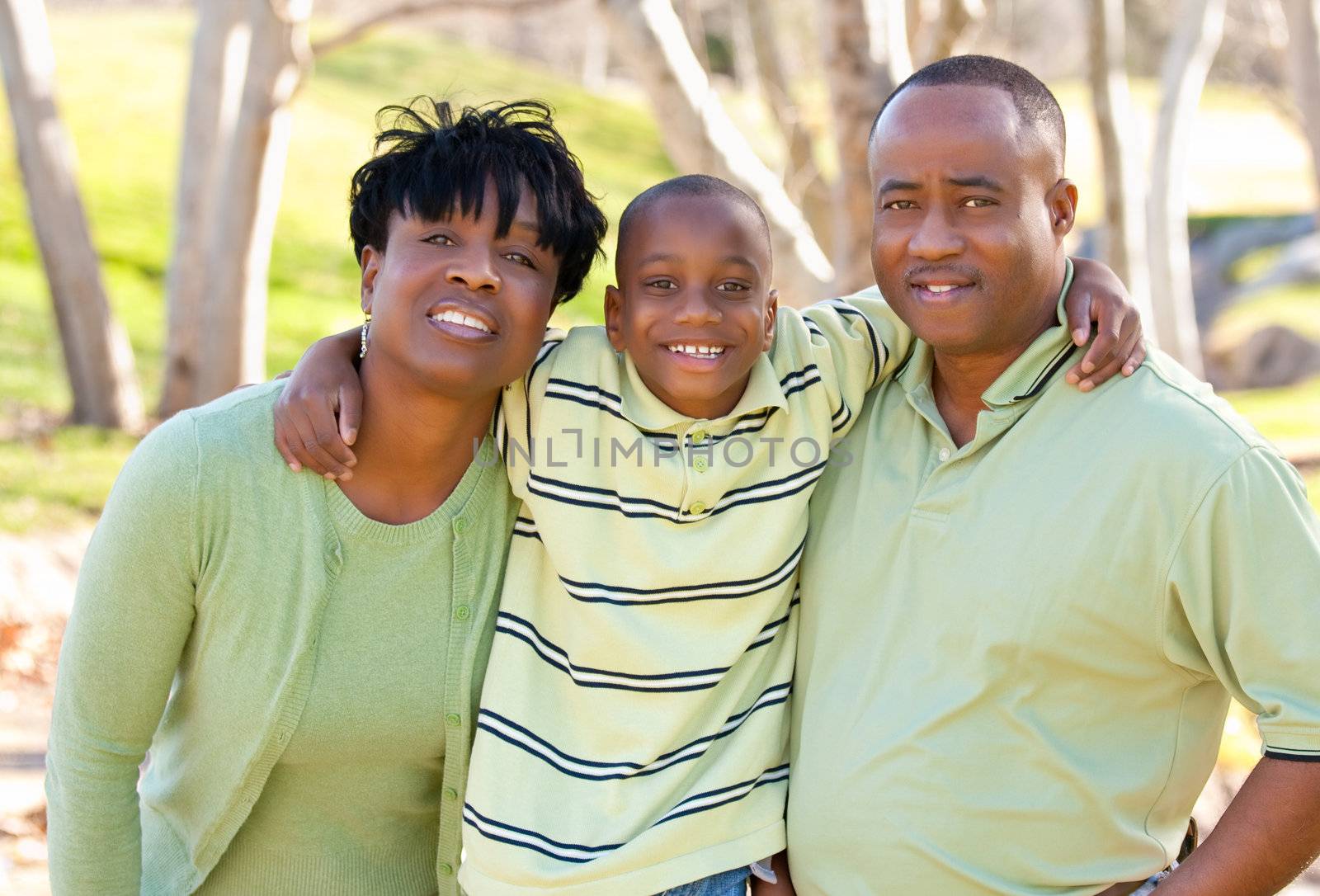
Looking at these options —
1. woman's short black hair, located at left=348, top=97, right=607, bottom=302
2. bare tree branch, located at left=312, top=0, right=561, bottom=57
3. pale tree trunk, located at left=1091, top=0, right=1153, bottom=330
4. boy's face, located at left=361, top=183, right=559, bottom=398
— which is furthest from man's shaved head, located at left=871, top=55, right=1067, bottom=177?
pale tree trunk, located at left=1091, top=0, right=1153, bottom=330

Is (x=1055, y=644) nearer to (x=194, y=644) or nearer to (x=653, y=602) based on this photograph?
(x=653, y=602)

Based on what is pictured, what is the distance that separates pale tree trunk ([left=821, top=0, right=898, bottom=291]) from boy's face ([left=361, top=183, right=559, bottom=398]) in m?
2.78

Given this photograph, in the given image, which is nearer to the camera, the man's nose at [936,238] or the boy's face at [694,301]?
the man's nose at [936,238]

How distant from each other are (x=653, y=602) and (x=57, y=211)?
7889 mm

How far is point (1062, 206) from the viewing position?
103 inches

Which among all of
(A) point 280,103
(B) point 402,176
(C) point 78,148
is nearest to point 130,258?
(C) point 78,148

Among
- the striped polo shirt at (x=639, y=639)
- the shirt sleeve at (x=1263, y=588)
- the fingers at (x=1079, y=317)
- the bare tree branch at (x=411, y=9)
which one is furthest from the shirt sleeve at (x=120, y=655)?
the bare tree branch at (x=411, y=9)

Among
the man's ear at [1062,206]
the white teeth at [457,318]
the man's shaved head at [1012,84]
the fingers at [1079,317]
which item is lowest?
the white teeth at [457,318]

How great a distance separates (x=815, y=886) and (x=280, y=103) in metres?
7.16

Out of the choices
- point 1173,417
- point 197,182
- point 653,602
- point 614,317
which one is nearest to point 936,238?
point 1173,417

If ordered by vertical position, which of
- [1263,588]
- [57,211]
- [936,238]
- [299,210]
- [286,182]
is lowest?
[299,210]

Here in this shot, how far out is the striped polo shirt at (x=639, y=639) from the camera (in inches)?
97.2

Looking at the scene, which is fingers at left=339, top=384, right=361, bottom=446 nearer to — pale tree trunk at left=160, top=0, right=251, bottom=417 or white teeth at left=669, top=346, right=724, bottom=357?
white teeth at left=669, top=346, right=724, bottom=357

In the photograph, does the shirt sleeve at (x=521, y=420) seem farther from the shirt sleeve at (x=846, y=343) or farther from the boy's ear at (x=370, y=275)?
the shirt sleeve at (x=846, y=343)
